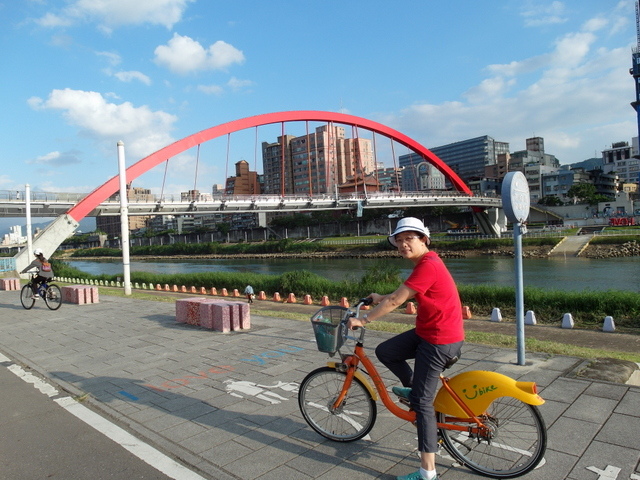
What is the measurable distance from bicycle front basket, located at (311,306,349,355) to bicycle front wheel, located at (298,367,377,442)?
24 centimetres

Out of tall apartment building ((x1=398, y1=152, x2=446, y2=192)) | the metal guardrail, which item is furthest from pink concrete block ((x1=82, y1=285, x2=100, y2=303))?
tall apartment building ((x1=398, y1=152, x2=446, y2=192))

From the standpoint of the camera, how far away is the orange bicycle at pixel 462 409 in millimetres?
2508

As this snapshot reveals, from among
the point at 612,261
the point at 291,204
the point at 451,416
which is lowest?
the point at 612,261

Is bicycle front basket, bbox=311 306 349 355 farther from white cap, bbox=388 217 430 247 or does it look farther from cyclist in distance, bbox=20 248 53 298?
cyclist in distance, bbox=20 248 53 298

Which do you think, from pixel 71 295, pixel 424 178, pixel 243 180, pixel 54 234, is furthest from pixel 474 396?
pixel 424 178

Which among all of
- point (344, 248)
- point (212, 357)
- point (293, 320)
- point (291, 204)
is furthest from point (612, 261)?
point (212, 357)

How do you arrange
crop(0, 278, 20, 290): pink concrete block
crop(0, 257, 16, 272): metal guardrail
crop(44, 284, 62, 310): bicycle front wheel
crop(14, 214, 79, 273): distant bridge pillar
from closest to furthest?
crop(44, 284, 62, 310): bicycle front wheel → crop(0, 278, 20, 290): pink concrete block → crop(0, 257, 16, 272): metal guardrail → crop(14, 214, 79, 273): distant bridge pillar

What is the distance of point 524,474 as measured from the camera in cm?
255

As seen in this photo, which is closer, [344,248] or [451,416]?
[451,416]

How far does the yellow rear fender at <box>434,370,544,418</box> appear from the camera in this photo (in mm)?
2455

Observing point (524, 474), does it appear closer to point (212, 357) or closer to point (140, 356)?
point (212, 357)

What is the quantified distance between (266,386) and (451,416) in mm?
2142

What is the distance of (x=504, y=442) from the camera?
2.70 m

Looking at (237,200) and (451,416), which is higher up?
(237,200)
